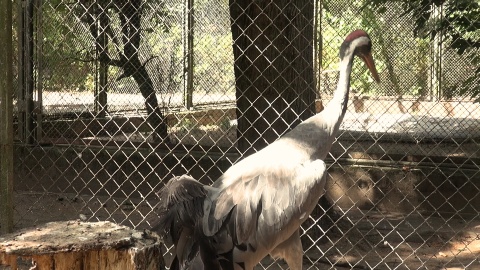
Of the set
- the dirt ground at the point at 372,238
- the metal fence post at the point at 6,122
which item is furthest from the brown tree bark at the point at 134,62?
the metal fence post at the point at 6,122

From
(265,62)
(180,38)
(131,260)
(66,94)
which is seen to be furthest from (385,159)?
Answer: (131,260)

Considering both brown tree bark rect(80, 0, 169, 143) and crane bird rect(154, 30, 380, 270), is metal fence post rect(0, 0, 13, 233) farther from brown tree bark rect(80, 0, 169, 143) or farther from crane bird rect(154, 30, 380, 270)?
brown tree bark rect(80, 0, 169, 143)

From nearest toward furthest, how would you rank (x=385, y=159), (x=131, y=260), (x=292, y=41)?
(x=131, y=260) < (x=292, y=41) < (x=385, y=159)

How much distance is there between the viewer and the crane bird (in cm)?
434

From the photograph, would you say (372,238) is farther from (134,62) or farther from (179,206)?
(134,62)

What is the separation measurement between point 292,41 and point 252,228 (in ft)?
5.84

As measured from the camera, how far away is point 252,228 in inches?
174

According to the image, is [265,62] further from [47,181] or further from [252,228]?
[47,181]

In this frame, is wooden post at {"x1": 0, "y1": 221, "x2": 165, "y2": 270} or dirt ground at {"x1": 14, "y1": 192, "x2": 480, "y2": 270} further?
dirt ground at {"x1": 14, "y1": 192, "x2": 480, "y2": 270}

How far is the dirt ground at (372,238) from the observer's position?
5.86m

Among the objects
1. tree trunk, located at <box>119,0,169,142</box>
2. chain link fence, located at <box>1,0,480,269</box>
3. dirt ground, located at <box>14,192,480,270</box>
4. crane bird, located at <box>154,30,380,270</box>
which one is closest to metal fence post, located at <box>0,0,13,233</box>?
dirt ground, located at <box>14,192,480,270</box>

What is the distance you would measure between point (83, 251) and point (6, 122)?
1791 mm

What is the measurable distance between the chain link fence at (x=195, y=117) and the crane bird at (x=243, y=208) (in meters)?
1.75

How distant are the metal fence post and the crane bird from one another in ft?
4.13
